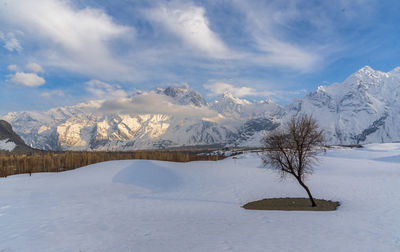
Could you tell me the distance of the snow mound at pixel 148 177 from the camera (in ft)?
157

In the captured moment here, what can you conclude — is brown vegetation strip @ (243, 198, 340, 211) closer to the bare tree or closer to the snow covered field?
the bare tree

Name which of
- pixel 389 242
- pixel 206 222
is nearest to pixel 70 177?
pixel 206 222

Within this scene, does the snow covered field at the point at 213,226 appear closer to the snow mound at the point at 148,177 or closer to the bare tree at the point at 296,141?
the bare tree at the point at 296,141

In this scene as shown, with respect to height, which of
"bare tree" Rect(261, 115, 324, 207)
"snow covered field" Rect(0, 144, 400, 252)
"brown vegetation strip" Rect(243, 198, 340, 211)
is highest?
"bare tree" Rect(261, 115, 324, 207)

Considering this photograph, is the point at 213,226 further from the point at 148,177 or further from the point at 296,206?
the point at 148,177

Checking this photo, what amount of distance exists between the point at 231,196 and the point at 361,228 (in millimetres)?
22283

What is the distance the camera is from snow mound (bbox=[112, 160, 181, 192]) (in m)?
47.9

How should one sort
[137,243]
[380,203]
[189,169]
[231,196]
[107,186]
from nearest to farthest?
[137,243], [380,203], [231,196], [107,186], [189,169]

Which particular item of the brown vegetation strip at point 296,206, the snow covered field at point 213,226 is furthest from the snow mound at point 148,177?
the brown vegetation strip at point 296,206

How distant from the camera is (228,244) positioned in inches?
491

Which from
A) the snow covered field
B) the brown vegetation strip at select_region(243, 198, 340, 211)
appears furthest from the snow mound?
the brown vegetation strip at select_region(243, 198, 340, 211)

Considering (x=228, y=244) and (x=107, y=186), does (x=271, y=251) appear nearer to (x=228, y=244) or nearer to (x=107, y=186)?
(x=228, y=244)

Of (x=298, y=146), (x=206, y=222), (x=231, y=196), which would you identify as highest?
(x=298, y=146)

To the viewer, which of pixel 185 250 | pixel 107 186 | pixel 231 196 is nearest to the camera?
pixel 185 250
